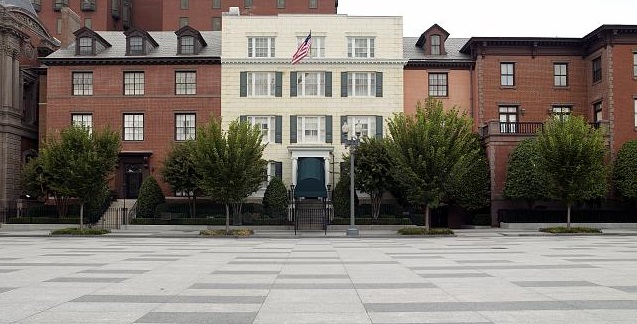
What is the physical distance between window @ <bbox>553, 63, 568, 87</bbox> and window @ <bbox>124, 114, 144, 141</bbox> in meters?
31.3

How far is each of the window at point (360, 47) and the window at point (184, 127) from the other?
42.6 feet

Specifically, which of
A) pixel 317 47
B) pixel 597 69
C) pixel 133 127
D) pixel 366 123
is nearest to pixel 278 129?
pixel 366 123

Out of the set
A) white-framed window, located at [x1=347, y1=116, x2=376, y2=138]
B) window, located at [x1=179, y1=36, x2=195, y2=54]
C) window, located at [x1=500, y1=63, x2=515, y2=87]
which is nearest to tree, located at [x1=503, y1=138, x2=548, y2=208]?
window, located at [x1=500, y1=63, x2=515, y2=87]

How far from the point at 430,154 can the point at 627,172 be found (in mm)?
15908

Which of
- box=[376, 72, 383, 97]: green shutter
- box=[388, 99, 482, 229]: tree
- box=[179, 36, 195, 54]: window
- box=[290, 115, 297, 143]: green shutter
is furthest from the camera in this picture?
box=[179, 36, 195, 54]: window

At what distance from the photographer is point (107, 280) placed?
1289 centimetres

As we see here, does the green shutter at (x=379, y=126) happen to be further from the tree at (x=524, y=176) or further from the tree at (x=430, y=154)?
the tree at (x=430, y=154)

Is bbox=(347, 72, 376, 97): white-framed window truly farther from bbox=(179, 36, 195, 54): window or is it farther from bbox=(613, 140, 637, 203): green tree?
bbox=(613, 140, 637, 203): green tree

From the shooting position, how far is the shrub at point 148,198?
42.8 metres

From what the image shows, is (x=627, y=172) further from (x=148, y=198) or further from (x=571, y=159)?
(x=148, y=198)

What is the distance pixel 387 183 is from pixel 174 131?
55.8 ft

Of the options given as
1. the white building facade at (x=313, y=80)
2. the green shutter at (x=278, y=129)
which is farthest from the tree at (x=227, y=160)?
the white building facade at (x=313, y=80)

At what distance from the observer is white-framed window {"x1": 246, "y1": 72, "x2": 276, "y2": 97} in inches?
1850

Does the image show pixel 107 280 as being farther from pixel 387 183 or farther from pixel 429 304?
pixel 387 183
